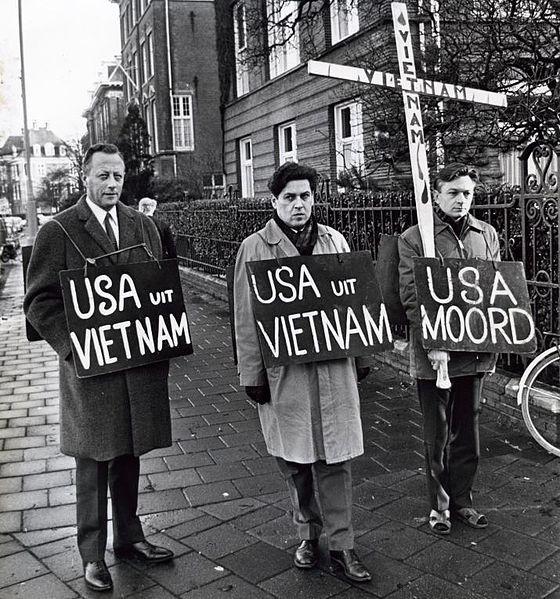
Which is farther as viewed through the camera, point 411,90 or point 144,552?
point 411,90

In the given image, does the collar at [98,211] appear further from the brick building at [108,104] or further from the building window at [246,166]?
the brick building at [108,104]

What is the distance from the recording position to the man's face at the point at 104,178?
3.78 m

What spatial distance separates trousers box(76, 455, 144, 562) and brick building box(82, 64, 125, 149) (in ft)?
162

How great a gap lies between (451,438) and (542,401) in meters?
1.42

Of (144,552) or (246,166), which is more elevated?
(246,166)

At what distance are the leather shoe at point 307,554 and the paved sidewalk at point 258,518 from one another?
47 mm

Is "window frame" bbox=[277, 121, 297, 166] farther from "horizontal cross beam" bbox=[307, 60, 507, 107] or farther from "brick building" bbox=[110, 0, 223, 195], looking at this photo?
"horizontal cross beam" bbox=[307, 60, 507, 107]

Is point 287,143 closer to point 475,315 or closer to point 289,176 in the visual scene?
point 475,315

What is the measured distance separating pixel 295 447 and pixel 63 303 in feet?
4.51

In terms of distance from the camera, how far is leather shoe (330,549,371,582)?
3.58 m

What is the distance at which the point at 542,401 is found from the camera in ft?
17.7

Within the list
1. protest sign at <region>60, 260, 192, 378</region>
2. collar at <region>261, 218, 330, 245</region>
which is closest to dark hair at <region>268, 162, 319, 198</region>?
collar at <region>261, 218, 330, 245</region>

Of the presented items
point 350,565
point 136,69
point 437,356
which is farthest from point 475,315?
point 136,69

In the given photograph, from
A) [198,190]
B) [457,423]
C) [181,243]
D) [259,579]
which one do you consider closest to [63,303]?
[259,579]
